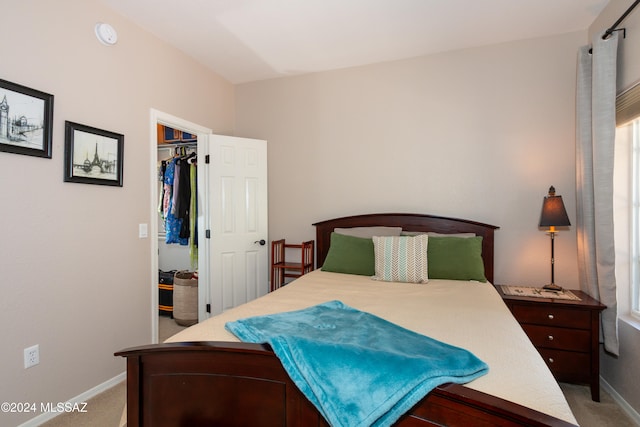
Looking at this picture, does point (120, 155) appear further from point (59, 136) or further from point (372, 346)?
point (372, 346)

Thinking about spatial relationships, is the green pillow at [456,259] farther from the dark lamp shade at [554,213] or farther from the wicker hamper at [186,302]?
the wicker hamper at [186,302]

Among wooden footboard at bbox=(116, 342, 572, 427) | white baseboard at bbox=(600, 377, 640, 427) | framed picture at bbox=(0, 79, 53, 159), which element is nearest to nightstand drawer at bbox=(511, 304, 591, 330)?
white baseboard at bbox=(600, 377, 640, 427)

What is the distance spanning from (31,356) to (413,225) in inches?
115

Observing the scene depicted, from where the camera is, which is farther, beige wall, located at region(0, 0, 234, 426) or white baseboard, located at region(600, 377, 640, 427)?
white baseboard, located at region(600, 377, 640, 427)

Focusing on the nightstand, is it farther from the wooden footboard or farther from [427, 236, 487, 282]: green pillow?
the wooden footboard

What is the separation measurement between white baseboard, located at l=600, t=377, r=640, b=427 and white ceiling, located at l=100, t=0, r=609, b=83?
2.71 m

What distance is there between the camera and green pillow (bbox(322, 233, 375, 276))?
284 cm

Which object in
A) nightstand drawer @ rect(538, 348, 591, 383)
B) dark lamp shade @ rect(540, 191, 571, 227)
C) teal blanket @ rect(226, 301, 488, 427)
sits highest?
dark lamp shade @ rect(540, 191, 571, 227)

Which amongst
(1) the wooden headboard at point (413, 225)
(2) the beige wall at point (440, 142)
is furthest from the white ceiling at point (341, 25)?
(1) the wooden headboard at point (413, 225)

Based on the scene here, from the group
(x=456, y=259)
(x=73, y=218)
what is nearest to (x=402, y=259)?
(x=456, y=259)

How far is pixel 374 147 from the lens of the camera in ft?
10.9

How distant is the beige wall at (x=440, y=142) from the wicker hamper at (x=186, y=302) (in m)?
1.06

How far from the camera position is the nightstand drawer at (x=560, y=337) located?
2.27 metres

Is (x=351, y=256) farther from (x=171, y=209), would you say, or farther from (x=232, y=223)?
(x=171, y=209)
